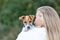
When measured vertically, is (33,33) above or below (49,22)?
below

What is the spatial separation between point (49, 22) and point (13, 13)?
4.31 metres

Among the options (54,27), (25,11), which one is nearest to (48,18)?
(54,27)

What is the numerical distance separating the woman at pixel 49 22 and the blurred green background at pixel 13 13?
3824 millimetres

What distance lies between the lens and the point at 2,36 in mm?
8117

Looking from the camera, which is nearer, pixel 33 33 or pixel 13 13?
pixel 33 33

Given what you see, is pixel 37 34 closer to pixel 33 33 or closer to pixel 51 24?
pixel 33 33

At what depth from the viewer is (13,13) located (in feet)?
26.1

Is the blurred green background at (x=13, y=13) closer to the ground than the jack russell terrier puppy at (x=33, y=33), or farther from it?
farther from it

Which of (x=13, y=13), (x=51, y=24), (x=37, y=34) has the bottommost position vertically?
(x=37, y=34)

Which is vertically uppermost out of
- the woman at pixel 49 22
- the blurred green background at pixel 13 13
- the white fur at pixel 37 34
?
the blurred green background at pixel 13 13

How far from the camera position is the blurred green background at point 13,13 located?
7.79 meters

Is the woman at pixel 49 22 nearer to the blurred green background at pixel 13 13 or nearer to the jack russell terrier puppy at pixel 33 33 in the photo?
the jack russell terrier puppy at pixel 33 33

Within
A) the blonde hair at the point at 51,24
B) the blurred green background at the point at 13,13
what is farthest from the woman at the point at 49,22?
the blurred green background at the point at 13,13

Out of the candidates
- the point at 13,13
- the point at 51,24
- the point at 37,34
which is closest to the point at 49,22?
the point at 51,24
